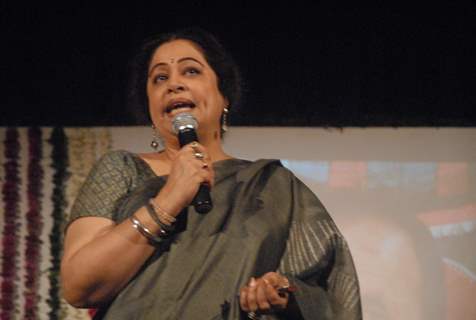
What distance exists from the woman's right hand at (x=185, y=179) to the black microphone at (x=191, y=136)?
1 cm

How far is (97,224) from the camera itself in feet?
5.02

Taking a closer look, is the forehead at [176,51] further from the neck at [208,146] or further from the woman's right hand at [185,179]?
the woman's right hand at [185,179]

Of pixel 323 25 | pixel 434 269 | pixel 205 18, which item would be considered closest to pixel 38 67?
pixel 205 18

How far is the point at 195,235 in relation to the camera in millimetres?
1538

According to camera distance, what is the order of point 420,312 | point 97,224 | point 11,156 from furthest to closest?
point 11,156 < point 420,312 < point 97,224

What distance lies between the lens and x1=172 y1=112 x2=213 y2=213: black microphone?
1.40m

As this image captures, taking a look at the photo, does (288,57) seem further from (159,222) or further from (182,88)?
(159,222)

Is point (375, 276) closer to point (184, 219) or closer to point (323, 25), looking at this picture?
point (323, 25)

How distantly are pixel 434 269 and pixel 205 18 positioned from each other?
111 cm

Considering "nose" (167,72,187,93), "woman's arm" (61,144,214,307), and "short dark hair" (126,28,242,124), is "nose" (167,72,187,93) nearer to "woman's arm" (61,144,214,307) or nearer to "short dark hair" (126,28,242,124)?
"short dark hair" (126,28,242,124)

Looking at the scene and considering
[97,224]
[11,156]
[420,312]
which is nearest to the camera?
[97,224]

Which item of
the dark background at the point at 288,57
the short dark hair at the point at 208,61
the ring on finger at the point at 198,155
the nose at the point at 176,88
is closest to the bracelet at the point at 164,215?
the ring on finger at the point at 198,155

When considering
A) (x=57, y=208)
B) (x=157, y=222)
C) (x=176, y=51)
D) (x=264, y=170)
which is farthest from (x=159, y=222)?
(x=57, y=208)

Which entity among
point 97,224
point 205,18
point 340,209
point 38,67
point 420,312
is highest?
point 205,18
